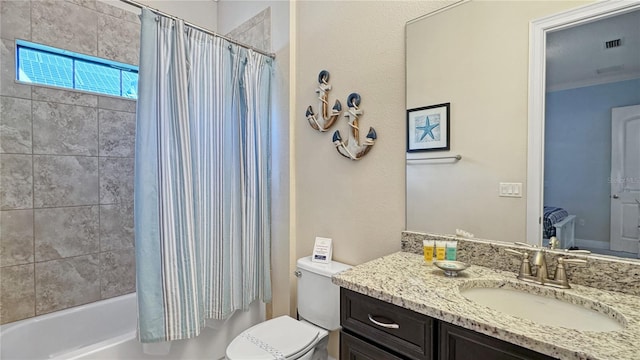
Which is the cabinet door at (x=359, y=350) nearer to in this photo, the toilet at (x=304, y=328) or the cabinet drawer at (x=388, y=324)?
the cabinet drawer at (x=388, y=324)

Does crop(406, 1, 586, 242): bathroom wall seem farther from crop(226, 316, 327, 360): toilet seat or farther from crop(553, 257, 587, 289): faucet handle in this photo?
crop(226, 316, 327, 360): toilet seat

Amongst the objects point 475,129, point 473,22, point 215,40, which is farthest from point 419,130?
point 215,40

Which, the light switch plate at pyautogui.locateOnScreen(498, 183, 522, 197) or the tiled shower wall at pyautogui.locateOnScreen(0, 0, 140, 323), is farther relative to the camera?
the tiled shower wall at pyautogui.locateOnScreen(0, 0, 140, 323)

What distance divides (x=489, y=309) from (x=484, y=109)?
2.69 feet

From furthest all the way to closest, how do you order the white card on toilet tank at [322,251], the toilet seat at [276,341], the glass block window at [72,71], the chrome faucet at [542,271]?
the glass block window at [72,71] < the white card on toilet tank at [322,251] < the toilet seat at [276,341] < the chrome faucet at [542,271]

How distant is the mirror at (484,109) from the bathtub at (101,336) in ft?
4.69

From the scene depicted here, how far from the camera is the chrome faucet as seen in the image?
99cm

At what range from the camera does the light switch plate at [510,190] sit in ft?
3.83

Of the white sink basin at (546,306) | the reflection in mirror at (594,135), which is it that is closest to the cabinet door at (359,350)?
the white sink basin at (546,306)

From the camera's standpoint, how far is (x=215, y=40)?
174 centimetres

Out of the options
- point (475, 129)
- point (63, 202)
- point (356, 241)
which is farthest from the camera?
point (63, 202)

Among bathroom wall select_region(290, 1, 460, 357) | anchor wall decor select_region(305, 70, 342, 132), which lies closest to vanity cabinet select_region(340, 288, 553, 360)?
bathroom wall select_region(290, 1, 460, 357)

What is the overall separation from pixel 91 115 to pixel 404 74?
2.18 m

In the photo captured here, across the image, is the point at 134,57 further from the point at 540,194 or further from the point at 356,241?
the point at 540,194
